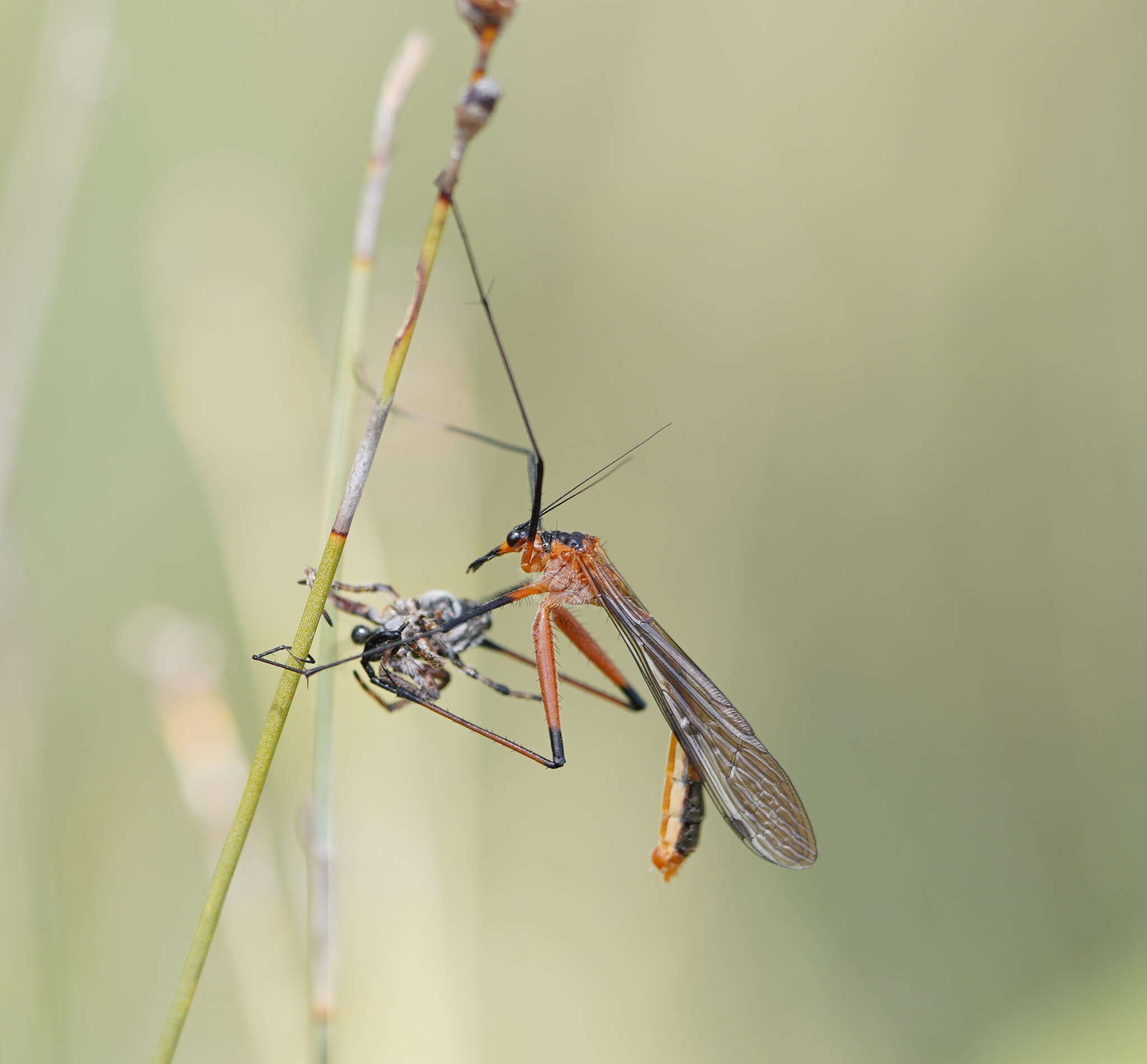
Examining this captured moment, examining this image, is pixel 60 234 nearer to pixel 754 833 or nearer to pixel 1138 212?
pixel 754 833

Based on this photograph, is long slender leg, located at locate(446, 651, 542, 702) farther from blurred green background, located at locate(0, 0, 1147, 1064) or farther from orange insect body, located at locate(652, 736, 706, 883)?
orange insect body, located at locate(652, 736, 706, 883)

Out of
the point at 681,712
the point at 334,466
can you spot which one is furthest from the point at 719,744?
the point at 334,466

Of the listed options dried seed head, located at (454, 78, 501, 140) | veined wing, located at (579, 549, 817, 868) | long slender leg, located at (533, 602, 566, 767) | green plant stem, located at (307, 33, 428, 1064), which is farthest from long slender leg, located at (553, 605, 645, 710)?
dried seed head, located at (454, 78, 501, 140)

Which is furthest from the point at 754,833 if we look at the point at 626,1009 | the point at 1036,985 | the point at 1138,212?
the point at 1138,212

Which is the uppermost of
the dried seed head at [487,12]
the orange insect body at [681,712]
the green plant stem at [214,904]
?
the dried seed head at [487,12]

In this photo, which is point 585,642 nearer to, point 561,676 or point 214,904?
point 561,676

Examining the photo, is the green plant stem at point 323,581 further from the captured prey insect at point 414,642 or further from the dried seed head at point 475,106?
the captured prey insect at point 414,642

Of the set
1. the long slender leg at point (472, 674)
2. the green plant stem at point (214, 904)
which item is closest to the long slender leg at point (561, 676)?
the long slender leg at point (472, 674)
